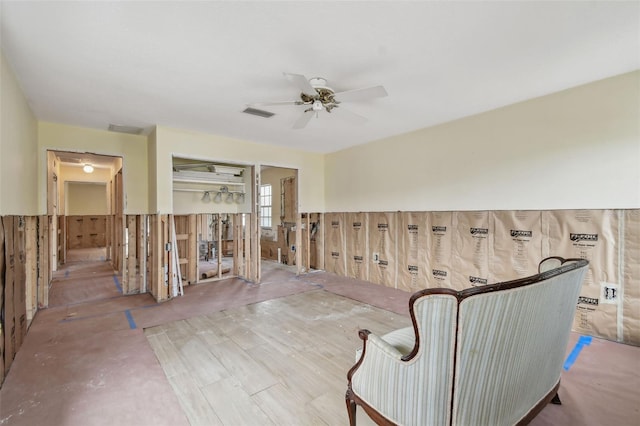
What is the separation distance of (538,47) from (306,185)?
469cm

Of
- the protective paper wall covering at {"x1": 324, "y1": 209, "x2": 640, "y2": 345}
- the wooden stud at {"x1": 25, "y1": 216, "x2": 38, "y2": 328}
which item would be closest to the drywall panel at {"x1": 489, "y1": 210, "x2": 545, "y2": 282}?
the protective paper wall covering at {"x1": 324, "y1": 209, "x2": 640, "y2": 345}

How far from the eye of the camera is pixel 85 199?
435 inches

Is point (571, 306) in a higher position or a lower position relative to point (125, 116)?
lower

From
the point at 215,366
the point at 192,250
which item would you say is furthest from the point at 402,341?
the point at 192,250

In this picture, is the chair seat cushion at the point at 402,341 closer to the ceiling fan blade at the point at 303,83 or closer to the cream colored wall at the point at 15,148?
the ceiling fan blade at the point at 303,83

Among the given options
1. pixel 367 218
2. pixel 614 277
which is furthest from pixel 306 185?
pixel 614 277

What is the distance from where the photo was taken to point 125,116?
13.1ft

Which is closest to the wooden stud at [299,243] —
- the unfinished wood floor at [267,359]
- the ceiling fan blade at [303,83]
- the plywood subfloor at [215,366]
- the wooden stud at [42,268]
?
the plywood subfloor at [215,366]

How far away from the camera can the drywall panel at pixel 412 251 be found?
4.71 m

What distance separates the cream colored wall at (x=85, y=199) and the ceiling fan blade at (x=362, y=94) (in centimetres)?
1143

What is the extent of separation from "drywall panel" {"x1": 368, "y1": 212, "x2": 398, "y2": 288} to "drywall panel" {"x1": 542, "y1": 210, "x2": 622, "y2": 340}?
241 cm

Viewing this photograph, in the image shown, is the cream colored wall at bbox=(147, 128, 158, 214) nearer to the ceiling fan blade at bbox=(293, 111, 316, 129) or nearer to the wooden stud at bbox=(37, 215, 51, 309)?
the wooden stud at bbox=(37, 215, 51, 309)

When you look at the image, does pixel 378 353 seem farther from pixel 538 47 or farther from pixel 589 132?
pixel 589 132

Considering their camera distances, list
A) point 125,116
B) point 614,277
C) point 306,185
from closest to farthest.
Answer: point 614,277 < point 125,116 < point 306,185
